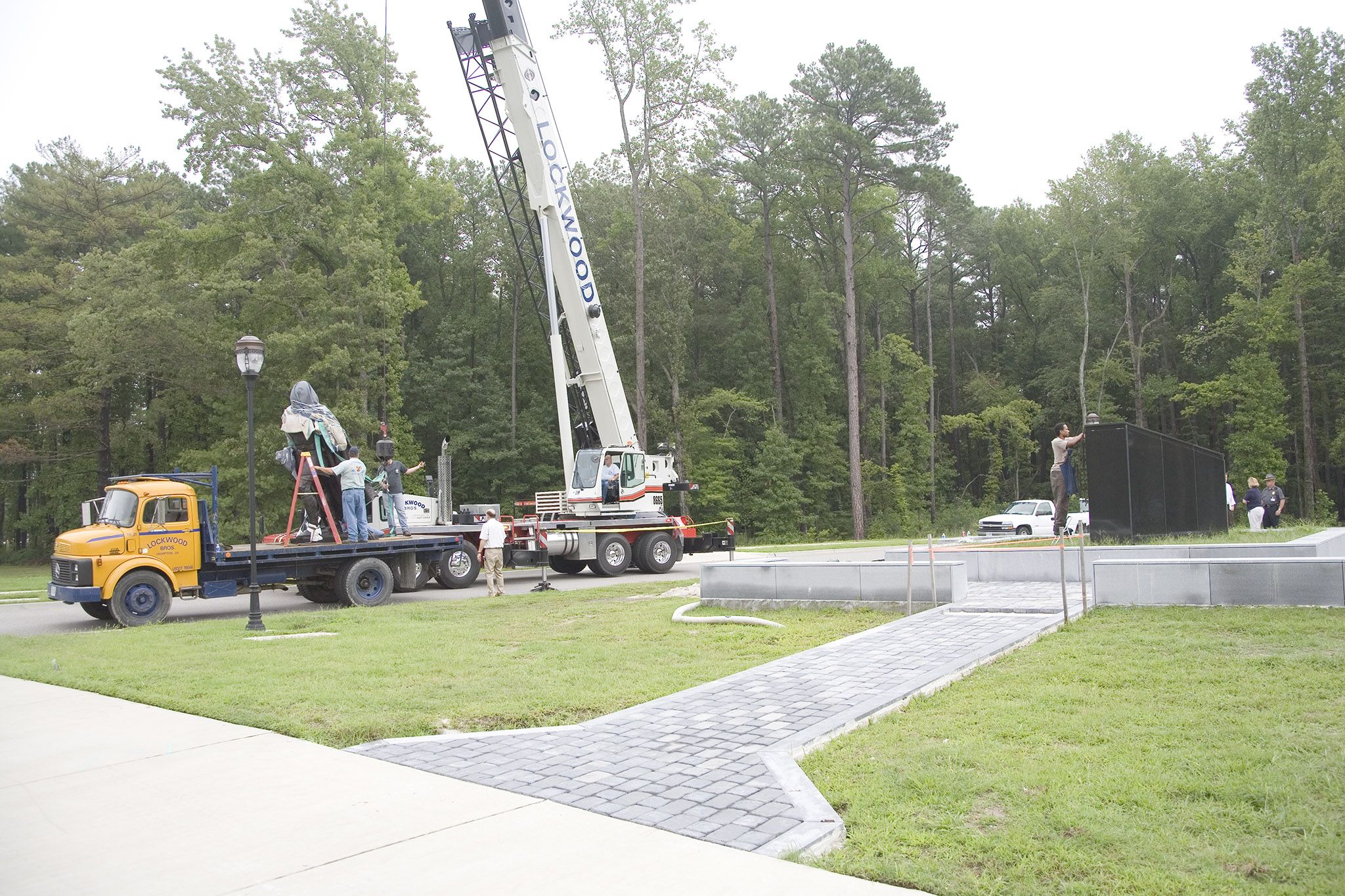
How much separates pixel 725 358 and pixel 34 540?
36311 mm

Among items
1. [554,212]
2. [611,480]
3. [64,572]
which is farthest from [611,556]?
[64,572]

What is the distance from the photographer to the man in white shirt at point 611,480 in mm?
21828

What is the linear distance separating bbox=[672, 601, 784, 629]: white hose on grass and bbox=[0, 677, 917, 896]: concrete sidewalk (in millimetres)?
5745

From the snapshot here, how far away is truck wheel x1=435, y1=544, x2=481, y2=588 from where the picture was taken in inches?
771

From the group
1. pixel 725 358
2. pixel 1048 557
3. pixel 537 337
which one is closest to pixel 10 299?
pixel 537 337

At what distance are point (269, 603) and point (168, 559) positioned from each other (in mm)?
3638

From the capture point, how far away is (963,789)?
16.4 ft

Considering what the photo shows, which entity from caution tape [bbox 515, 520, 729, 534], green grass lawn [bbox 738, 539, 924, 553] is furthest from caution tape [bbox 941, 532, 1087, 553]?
green grass lawn [bbox 738, 539, 924, 553]

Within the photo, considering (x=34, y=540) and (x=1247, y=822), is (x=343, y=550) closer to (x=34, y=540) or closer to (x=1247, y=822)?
(x=1247, y=822)

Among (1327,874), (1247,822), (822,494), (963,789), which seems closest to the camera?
(1327,874)

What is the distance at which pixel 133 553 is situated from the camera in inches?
578

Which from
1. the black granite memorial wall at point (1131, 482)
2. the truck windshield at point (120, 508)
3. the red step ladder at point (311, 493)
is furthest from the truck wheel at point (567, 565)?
the black granite memorial wall at point (1131, 482)

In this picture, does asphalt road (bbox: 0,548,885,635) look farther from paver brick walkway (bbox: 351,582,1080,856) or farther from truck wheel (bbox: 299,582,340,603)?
paver brick walkway (bbox: 351,582,1080,856)

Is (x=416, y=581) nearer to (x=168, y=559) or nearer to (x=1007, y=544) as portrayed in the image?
(x=168, y=559)
